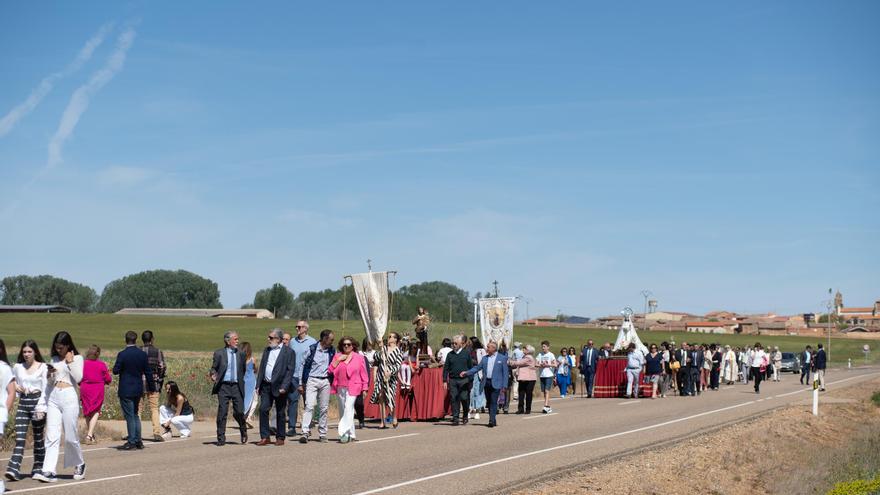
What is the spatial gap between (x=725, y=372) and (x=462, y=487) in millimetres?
35594

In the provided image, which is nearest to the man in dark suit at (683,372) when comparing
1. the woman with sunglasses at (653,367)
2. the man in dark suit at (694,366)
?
the man in dark suit at (694,366)

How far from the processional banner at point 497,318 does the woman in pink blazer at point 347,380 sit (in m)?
16.1

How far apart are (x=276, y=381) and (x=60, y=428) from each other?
4790 mm

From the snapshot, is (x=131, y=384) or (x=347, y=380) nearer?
(x=131, y=384)

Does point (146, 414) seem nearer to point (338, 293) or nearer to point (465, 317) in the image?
point (465, 317)

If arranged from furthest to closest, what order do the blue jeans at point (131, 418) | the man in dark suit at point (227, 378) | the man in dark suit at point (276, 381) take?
the man in dark suit at point (276, 381) < the man in dark suit at point (227, 378) < the blue jeans at point (131, 418)

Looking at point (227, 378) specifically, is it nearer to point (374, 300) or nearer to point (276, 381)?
point (276, 381)

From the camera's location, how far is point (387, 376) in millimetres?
20266

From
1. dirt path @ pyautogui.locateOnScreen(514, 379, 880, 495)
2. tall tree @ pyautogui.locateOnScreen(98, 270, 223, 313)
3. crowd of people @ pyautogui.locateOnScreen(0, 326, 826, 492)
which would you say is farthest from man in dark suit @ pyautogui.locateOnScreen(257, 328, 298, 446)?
tall tree @ pyautogui.locateOnScreen(98, 270, 223, 313)

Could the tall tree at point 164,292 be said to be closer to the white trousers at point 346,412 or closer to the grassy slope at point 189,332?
the grassy slope at point 189,332

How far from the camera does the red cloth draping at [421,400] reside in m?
22.4

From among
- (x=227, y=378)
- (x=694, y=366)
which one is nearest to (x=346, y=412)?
(x=227, y=378)

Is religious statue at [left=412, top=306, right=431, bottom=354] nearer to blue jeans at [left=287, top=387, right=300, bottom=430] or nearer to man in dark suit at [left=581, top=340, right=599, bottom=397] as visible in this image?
blue jeans at [left=287, top=387, right=300, bottom=430]

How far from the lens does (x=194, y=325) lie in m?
113
